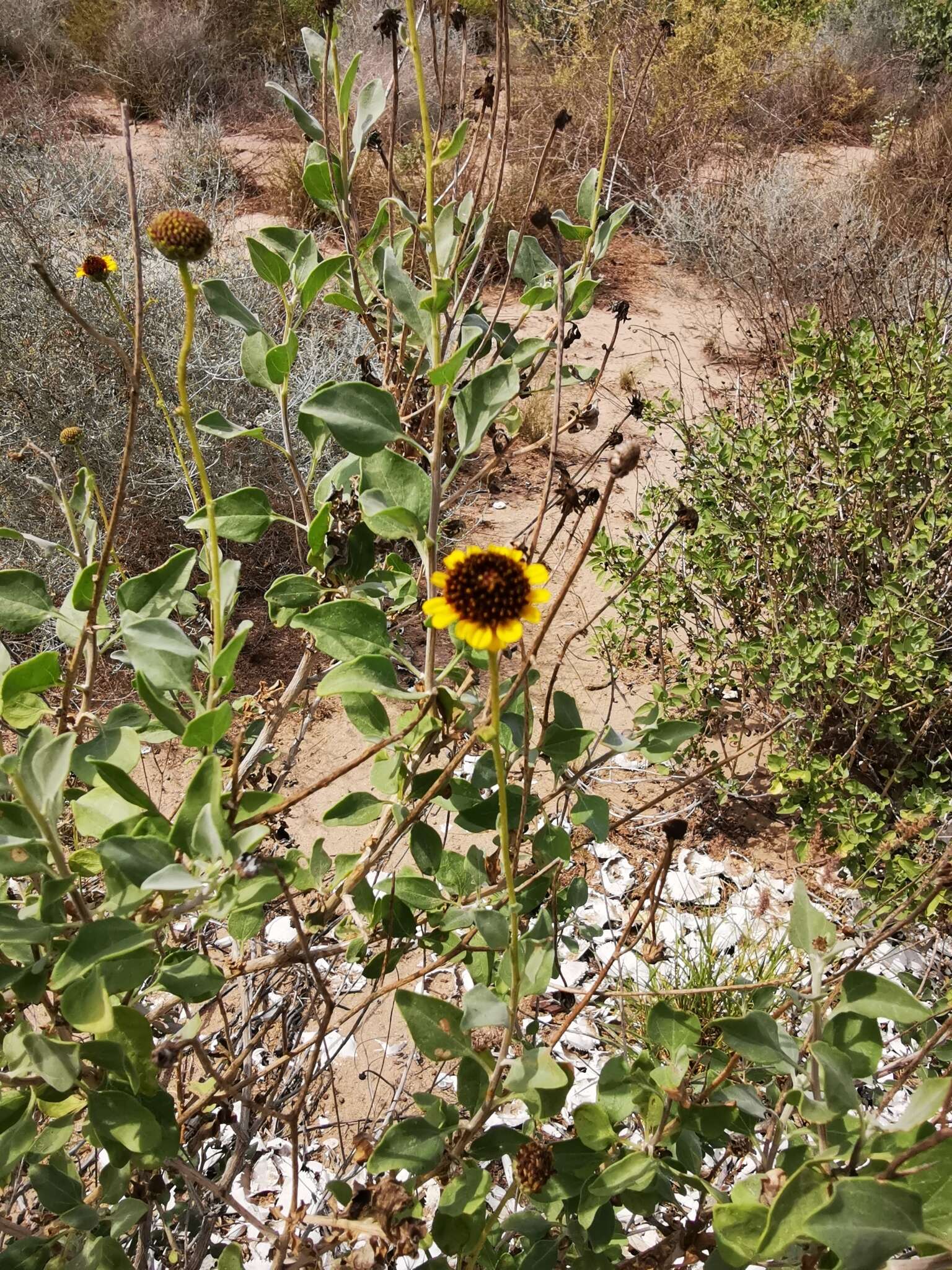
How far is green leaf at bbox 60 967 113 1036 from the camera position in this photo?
589 mm

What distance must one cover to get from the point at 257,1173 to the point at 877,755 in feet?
5.59

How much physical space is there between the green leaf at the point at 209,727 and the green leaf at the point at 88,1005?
0.18 metres

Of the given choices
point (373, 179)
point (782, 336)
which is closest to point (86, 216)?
point (373, 179)

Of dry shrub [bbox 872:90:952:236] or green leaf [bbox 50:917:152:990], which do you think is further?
dry shrub [bbox 872:90:952:236]

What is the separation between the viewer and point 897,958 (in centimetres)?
193

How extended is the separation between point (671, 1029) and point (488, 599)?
0.45 m

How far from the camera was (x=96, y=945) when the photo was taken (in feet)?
1.87

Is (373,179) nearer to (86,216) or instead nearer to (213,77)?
(86,216)

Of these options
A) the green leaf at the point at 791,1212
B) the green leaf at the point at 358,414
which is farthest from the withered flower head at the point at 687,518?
the green leaf at the point at 791,1212

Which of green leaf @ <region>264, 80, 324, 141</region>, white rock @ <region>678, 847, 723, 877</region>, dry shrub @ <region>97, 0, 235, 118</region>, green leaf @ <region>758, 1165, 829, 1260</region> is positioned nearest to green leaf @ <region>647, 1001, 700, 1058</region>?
green leaf @ <region>758, 1165, 829, 1260</region>

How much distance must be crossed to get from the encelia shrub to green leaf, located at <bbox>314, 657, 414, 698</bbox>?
5.05ft

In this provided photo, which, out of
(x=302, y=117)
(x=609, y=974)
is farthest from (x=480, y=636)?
(x=609, y=974)

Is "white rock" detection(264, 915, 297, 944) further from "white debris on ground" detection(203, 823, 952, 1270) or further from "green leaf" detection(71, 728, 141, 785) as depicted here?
"green leaf" detection(71, 728, 141, 785)

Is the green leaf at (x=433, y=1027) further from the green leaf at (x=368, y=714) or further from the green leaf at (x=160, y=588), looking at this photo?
the green leaf at (x=160, y=588)
